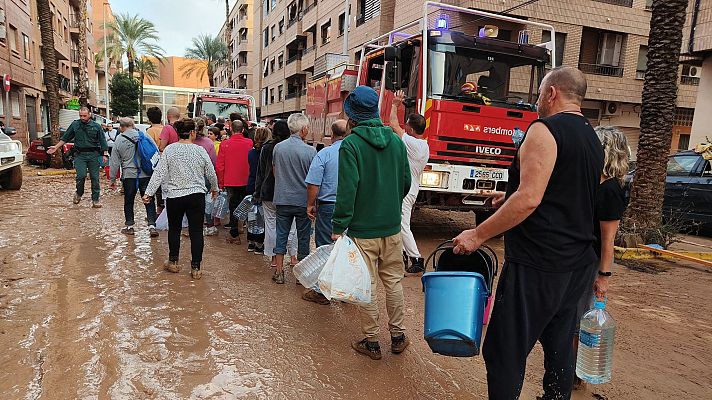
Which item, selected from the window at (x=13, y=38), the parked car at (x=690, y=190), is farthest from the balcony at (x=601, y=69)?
the window at (x=13, y=38)

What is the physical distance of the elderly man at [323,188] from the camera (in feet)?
14.9

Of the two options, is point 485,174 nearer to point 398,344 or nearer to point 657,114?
point 657,114

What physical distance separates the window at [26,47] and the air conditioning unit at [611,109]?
28.5 meters

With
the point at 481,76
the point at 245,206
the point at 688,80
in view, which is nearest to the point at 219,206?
the point at 245,206

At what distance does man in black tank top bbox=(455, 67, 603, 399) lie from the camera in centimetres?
226

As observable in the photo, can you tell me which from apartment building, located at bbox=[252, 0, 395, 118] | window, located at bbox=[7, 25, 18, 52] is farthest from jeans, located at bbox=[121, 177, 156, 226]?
window, located at bbox=[7, 25, 18, 52]

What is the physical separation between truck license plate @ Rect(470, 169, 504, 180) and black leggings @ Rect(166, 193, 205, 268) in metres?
3.76

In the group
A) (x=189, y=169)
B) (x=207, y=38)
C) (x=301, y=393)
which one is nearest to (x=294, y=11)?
(x=207, y=38)

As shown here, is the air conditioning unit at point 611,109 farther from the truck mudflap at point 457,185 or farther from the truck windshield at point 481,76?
the truck mudflap at point 457,185

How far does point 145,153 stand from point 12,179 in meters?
6.22

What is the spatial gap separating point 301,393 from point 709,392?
285cm

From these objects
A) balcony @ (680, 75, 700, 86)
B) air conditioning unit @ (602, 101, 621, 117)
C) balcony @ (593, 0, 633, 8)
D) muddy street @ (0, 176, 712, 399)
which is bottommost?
muddy street @ (0, 176, 712, 399)

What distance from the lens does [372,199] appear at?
3447mm

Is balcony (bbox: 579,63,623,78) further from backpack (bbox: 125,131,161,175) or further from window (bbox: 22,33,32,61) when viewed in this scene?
window (bbox: 22,33,32,61)
